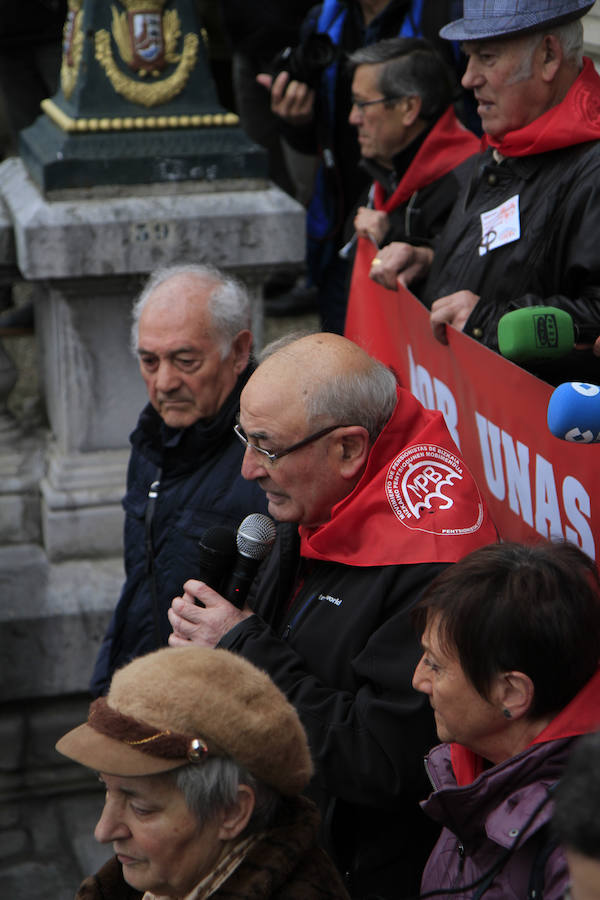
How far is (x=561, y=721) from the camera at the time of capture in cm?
207

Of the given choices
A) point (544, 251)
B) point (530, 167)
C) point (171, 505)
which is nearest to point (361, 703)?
point (171, 505)

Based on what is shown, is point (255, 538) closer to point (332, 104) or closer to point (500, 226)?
point (500, 226)

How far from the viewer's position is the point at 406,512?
8.43 feet

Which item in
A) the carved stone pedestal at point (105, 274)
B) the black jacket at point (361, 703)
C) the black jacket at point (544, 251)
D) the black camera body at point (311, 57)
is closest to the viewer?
the black jacket at point (361, 703)

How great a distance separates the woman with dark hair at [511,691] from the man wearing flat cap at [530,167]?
3.63 ft

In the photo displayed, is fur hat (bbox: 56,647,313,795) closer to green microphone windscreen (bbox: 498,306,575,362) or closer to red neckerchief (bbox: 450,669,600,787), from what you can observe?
red neckerchief (bbox: 450,669,600,787)

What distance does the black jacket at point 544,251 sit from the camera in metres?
3.04

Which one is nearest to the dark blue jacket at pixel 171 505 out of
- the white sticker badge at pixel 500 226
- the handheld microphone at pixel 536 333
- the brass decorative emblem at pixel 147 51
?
the white sticker badge at pixel 500 226

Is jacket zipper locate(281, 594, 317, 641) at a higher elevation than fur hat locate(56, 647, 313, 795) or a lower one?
lower

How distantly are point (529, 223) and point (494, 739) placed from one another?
61.5 inches

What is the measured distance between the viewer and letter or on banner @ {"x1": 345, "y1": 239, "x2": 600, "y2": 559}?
2.64 meters

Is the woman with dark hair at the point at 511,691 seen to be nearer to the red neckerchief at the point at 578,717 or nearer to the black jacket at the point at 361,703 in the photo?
the red neckerchief at the point at 578,717

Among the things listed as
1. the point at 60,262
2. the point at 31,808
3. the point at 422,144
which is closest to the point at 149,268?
the point at 60,262

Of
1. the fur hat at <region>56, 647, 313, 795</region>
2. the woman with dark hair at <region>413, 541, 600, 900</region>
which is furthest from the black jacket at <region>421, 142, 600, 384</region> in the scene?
the fur hat at <region>56, 647, 313, 795</region>
